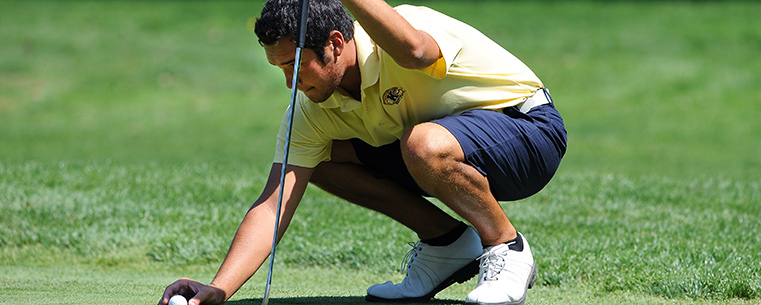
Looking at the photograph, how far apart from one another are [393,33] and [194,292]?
1.09m

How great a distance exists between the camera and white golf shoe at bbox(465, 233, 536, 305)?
124 inches

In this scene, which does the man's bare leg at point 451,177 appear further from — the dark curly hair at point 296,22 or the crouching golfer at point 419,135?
the dark curly hair at point 296,22

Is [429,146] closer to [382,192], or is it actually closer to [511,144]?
[511,144]

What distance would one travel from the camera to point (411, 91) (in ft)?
10.7

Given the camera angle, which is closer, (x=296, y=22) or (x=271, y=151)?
(x=296, y=22)

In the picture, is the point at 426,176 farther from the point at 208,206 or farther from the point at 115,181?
the point at 115,181

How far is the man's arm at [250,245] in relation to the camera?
9.72 feet

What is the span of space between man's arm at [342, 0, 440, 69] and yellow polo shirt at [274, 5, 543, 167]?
Result: 5.8 inches

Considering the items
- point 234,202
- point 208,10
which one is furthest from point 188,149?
point 208,10

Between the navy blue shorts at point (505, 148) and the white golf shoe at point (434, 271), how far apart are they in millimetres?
289

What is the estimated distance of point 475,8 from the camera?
20375mm

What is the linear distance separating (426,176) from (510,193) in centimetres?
47

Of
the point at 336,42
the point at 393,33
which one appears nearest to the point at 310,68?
the point at 336,42

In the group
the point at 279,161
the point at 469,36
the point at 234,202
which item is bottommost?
the point at 234,202
